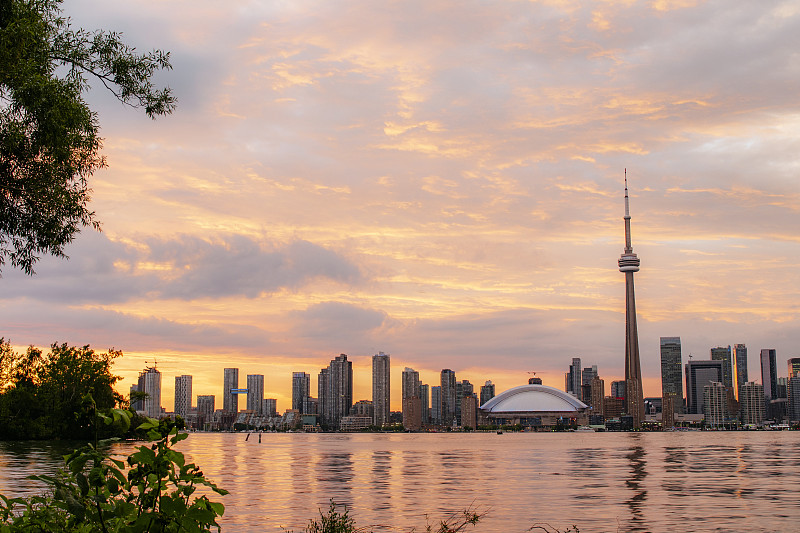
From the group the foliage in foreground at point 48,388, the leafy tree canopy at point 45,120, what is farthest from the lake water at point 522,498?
the foliage in foreground at point 48,388

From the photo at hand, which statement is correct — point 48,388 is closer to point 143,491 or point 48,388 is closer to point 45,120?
point 45,120

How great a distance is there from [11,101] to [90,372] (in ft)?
364

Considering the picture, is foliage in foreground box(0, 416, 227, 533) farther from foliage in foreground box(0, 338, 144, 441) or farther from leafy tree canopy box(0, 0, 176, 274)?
foliage in foreground box(0, 338, 144, 441)

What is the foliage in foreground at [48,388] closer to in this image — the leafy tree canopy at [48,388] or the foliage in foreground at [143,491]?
the leafy tree canopy at [48,388]

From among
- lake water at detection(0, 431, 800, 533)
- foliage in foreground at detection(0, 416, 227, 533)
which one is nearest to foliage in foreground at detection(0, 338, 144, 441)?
lake water at detection(0, 431, 800, 533)

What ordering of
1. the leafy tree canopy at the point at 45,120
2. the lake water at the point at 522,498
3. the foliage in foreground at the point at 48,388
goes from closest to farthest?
the leafy tree canopy at the point at 45,120, the lake water at the point at 522,498, the foliage in foreground at the point at 48,388

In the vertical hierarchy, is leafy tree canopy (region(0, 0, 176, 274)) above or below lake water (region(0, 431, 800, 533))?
above

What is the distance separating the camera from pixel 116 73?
2198cm

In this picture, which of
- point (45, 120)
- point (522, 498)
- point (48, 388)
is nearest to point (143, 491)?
point (45, 120)

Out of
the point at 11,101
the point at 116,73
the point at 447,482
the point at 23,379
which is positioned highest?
the point at 116,73

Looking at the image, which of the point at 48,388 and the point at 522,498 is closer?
the point at 522,498

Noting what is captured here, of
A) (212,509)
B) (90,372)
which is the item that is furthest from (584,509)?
(90,372)

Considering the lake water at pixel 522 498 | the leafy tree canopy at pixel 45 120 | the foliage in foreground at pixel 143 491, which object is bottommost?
the lake water at pixel 522 498

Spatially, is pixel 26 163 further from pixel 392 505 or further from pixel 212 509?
pixel 392 505
